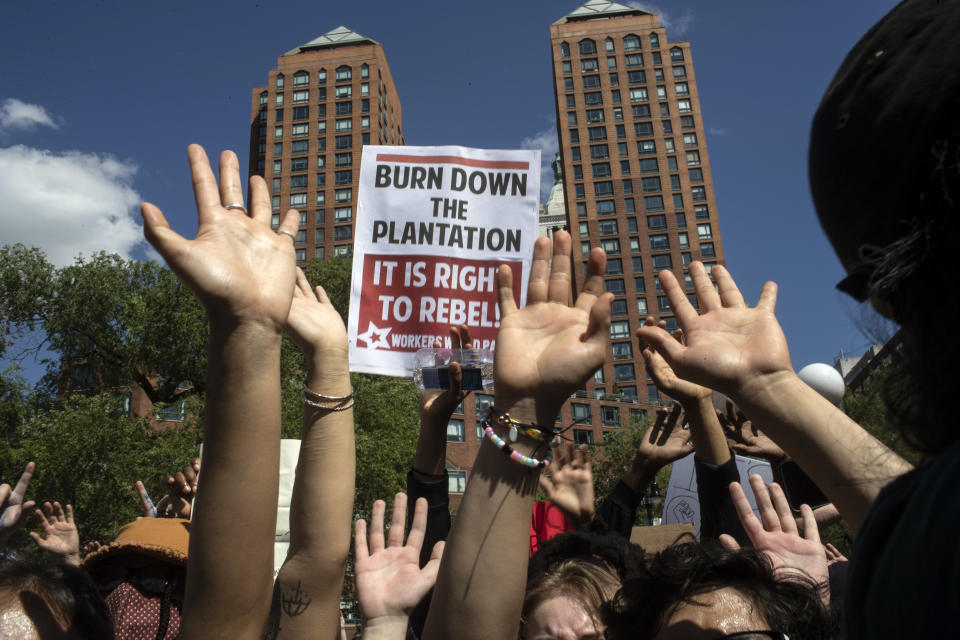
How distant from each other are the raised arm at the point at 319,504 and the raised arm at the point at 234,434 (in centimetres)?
54

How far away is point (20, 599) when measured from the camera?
6.17 ft

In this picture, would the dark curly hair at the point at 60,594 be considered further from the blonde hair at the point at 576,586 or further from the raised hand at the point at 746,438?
the raised hand at the point at 746,438

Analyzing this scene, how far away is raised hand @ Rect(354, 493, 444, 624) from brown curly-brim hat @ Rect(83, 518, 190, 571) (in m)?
0.91

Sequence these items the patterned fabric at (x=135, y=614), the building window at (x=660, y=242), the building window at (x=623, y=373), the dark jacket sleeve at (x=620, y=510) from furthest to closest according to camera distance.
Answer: the building window at (x=660, y=242)
the building window at (x=623, y=373)
the dark jacket sleeve at (x=620, y=510)
the patterned fabric at (x=135, y=614)

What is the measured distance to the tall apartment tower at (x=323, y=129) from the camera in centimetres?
7738

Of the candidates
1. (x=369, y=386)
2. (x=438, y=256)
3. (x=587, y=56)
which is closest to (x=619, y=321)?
(x=587, y=56)

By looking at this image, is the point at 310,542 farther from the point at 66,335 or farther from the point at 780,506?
the point at 66,335

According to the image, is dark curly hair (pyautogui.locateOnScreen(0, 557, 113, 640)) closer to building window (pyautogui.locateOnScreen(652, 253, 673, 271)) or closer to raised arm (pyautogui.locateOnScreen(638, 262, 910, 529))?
raised arm (pyautogui.locateOnScreen(638, 262, 910, 529))

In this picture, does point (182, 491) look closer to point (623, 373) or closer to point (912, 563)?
point (912, 563)

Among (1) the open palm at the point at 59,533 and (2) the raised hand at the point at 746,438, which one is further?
(1) the open palm at the point at 59,533

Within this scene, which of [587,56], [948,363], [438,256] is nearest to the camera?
[948,363]

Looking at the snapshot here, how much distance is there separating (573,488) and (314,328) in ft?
5.07

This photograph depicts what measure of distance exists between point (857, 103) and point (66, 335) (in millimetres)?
30499

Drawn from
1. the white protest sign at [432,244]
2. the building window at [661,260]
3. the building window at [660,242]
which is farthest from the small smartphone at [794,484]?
the building window at [660,242]
